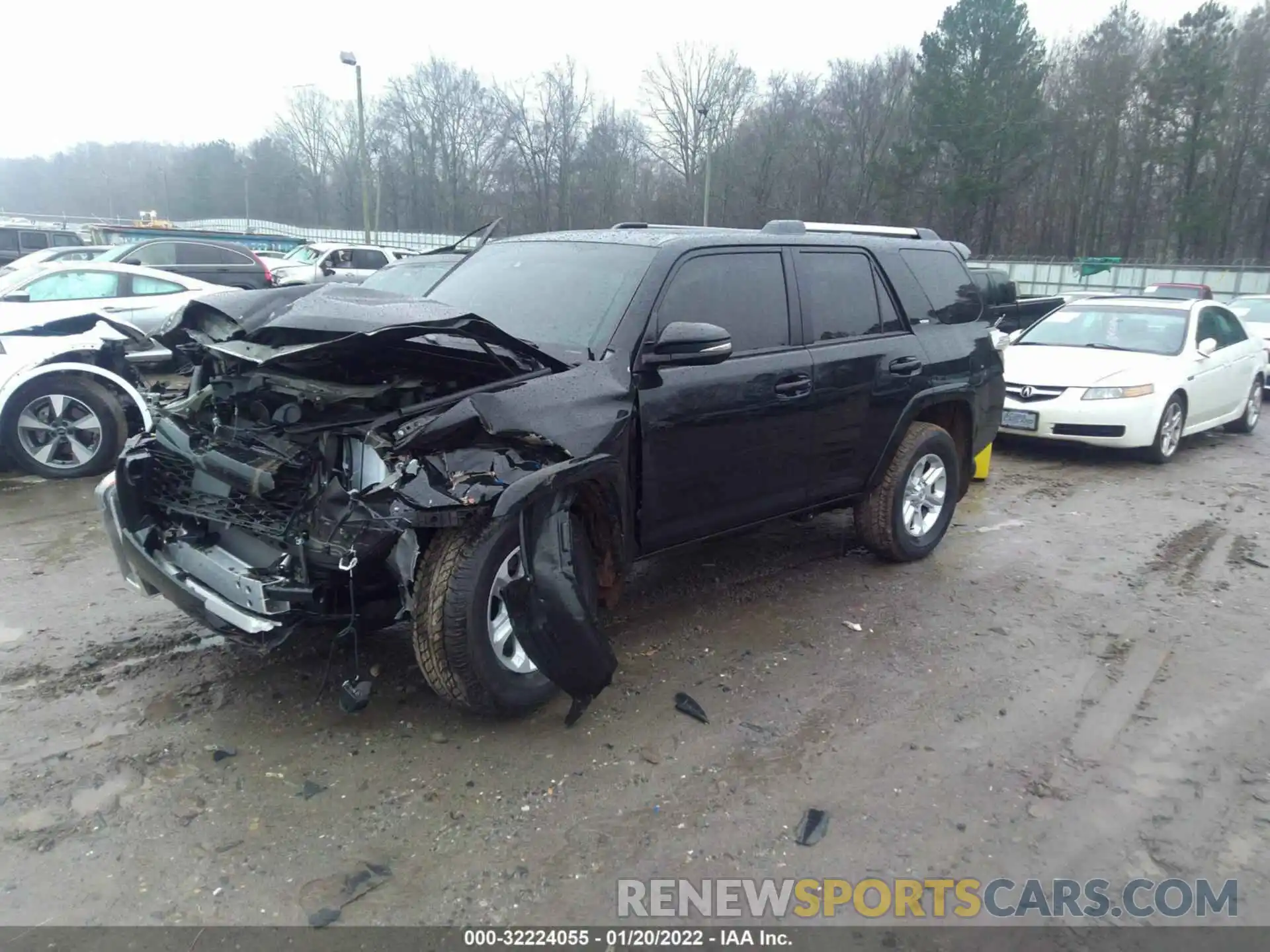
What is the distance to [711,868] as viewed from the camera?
2.69 m

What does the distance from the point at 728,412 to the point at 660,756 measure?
1624mm

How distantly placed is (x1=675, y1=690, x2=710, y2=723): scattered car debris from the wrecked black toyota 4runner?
1.63 ft

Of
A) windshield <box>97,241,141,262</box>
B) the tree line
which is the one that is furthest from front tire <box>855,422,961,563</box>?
the tree line

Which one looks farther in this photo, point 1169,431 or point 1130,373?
point 1169,431

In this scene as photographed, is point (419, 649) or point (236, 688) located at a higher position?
point (419, 649)

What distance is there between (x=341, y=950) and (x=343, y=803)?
0.65 m

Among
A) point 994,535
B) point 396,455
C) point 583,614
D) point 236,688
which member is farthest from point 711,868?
point 994,535

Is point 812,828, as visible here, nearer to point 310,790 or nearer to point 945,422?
point 310,790

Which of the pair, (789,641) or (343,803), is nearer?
(343,803)

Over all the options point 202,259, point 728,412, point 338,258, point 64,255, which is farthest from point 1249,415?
point 338,258

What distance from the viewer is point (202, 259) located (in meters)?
15.1

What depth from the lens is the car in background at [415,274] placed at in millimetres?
4902

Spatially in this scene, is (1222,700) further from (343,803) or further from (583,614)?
(343,803)

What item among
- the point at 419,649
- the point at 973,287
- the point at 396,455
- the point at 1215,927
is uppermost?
the point at 973,287
